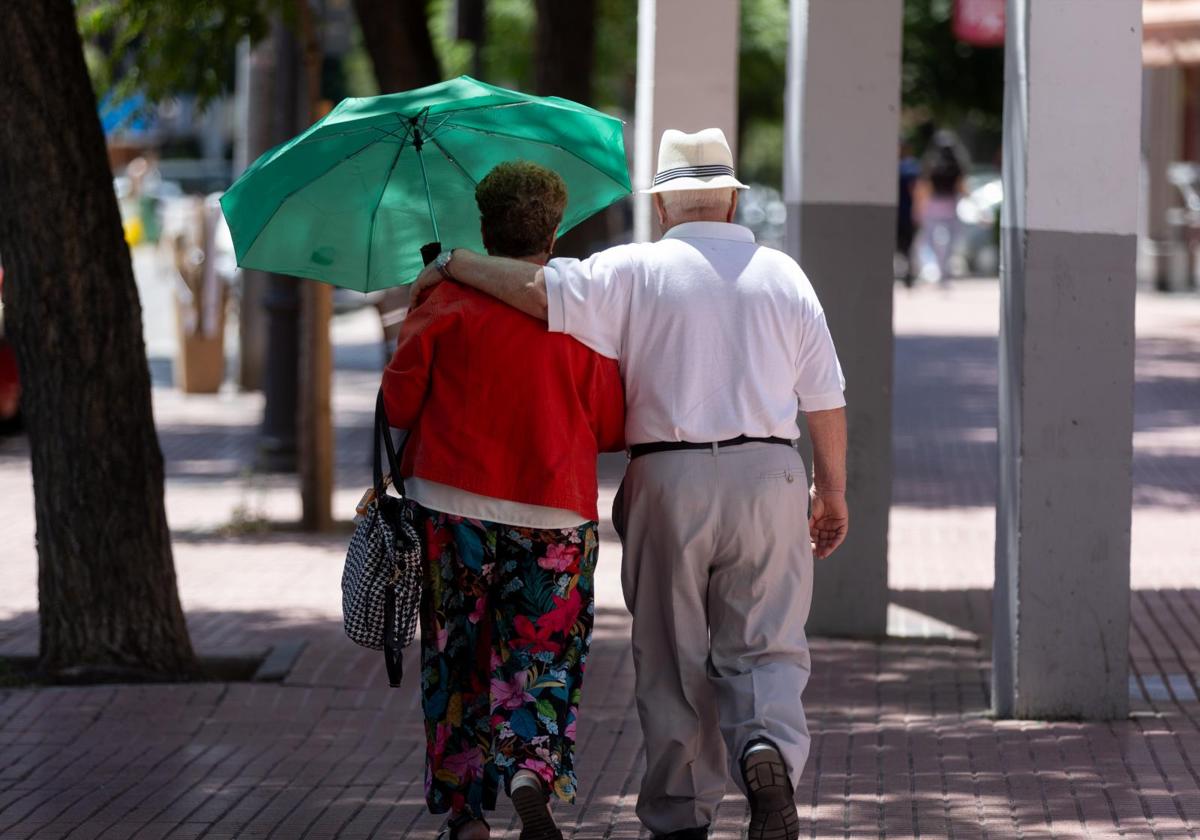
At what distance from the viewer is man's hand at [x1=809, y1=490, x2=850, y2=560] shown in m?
5.10

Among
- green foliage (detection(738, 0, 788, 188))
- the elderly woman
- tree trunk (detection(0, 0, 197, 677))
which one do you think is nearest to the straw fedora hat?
the elderly woman

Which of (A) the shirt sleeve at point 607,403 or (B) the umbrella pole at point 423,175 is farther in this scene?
(B) the umbrella pole at point 423,175

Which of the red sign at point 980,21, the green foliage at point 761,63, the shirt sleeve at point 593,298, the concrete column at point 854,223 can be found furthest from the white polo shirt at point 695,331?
the green foliage at point 761,63

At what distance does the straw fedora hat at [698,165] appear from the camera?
5.00 meters

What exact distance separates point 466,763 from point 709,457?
3.20ft

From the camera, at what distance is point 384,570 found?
4941 mm

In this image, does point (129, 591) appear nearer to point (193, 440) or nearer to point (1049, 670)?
point (1049, 670)

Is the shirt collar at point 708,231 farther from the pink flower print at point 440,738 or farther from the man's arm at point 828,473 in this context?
the pink flower print at point 440,738

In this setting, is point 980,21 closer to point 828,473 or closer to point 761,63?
point 761,63

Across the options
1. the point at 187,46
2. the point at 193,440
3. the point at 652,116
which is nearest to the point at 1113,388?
the point at 652,116

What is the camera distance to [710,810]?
16.9 feet

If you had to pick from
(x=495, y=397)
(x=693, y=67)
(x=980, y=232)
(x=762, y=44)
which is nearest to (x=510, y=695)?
(x=495, y=397)

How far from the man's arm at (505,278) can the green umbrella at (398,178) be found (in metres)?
0.47

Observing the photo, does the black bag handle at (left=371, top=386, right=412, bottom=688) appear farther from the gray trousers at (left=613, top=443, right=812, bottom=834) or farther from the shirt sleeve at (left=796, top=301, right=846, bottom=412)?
the shirt sleeve at (left=796, top=301, right=846, bottom=412)
